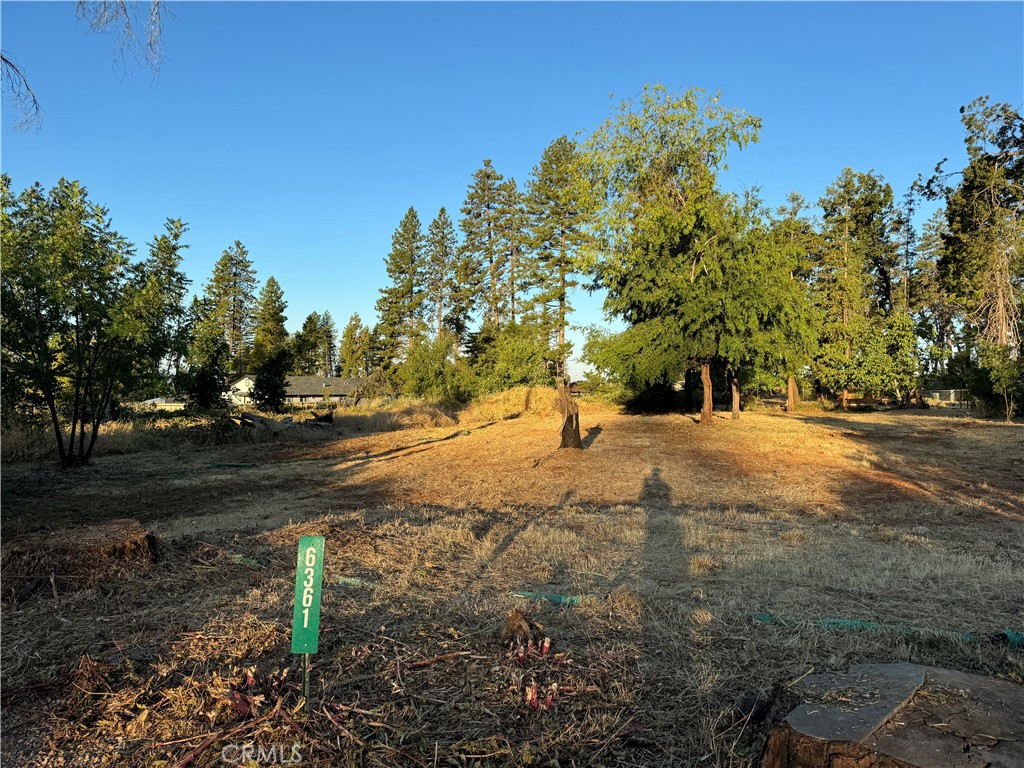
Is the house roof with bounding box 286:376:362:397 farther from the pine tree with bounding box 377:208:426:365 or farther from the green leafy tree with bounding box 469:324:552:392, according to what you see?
the green leafy tree with bounding box 469:324:552:392

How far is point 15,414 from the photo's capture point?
16.2 metres

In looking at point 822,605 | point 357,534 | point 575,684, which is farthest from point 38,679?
point 822,605

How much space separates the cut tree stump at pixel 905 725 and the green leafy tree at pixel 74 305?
15.3m

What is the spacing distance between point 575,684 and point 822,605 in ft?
8.83

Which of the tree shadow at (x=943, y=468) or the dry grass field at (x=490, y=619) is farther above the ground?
the dry grass field at (x=490, y=619)

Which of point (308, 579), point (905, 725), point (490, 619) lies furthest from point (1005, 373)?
point (308, 579)

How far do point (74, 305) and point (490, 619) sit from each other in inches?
555

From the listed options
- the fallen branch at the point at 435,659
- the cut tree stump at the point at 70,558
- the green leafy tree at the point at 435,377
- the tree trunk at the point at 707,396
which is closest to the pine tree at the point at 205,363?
the green leafy tree at the point at 435,377

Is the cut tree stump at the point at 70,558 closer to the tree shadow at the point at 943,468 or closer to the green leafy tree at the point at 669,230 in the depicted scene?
the tree shadow at the point at 943,468

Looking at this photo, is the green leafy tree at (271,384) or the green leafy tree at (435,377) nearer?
the green leafy tree at (271,384)

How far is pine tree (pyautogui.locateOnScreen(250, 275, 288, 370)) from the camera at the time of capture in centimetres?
6061

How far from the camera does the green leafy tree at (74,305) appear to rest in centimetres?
1307

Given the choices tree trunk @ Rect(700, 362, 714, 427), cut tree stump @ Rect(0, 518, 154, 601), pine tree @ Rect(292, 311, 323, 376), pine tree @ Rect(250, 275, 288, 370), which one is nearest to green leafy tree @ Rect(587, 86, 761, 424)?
tree trunk @ Rect(700, 362, 714, 427)

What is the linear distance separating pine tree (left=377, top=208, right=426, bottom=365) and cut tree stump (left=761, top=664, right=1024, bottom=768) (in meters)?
52.8
